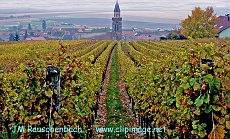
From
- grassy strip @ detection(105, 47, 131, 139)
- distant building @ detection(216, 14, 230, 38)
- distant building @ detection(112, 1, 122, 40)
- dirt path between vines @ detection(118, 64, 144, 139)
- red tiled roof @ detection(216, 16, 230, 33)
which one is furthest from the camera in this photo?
distant building @ detection(112, 1, 122, 40)

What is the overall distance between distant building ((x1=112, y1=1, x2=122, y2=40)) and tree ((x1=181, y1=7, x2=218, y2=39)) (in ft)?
247

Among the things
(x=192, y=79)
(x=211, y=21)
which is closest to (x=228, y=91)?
(x=192, y=79)

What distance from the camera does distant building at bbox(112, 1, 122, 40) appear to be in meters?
139

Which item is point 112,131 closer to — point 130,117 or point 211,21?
point 130,117

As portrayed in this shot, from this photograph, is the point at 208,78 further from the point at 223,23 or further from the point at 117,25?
the point at 117,25

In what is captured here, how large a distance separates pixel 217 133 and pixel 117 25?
143569 mm

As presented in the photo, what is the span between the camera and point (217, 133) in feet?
12.8

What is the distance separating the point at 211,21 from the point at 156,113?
5875 cm

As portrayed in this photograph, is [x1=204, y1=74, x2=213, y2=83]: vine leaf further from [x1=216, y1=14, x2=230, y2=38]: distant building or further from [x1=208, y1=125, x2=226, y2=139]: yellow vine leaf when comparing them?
[x1=216, y1=14, x2=230, y2=38]: distant building

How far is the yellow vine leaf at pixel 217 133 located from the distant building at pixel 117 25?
440 feet

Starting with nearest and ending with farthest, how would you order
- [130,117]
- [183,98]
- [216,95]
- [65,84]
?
[216,95] < [183,98] < [65,84] < [130,117]

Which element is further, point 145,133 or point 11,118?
point 145,133

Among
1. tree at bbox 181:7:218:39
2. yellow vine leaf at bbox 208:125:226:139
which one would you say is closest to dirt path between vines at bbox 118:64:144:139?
yellow vine leaf at bbox 208:125:226:139

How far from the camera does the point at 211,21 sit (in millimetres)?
62781
